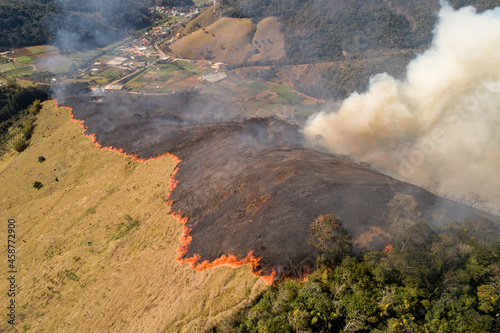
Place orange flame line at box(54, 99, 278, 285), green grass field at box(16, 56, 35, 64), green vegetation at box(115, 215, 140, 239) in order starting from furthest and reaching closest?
green grass field at box(16, 56, 35, 64) → green vegetation at box(115, 215, 140, 239) → orange flame line at box(54, 99, 278, 285)

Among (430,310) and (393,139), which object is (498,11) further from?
(430,310)

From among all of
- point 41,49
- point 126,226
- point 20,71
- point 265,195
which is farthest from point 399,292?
point 41,49

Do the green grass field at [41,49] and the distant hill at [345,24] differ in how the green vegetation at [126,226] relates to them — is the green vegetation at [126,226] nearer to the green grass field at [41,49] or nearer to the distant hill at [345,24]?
the distant hill at [345,24]

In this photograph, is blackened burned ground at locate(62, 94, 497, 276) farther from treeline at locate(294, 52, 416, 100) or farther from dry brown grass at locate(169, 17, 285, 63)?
dry brown grass at locate(169, 17, 285, 63)

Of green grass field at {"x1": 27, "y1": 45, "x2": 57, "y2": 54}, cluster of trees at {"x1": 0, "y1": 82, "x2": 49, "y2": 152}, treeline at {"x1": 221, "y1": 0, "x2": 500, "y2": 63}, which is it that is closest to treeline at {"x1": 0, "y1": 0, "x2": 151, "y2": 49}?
green grass field at {"x1": 27, "y1": 45, "x2": 57, "y2": 54}

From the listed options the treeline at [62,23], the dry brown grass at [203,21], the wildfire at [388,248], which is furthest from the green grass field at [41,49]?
the wildfire at [388,248]
